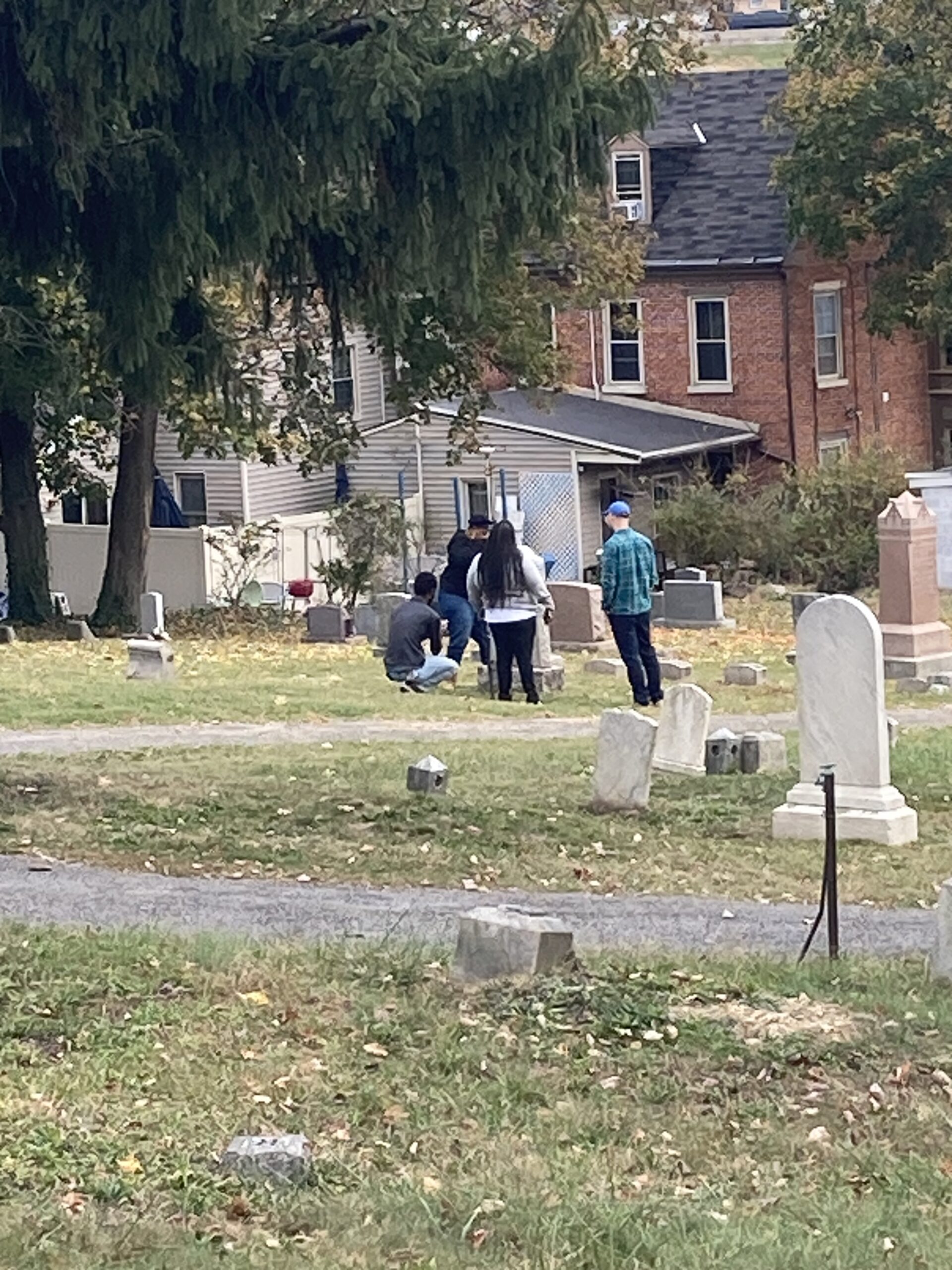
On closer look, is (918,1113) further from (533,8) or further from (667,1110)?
(533,8)

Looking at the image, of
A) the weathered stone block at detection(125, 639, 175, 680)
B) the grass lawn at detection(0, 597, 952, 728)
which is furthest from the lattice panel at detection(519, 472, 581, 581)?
the weathered stone block at detection(125, 639, 175, 680)

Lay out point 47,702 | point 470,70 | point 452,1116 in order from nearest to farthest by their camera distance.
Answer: point 452,1116 < point 470,70 < point 47,702

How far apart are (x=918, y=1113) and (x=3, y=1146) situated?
262cm

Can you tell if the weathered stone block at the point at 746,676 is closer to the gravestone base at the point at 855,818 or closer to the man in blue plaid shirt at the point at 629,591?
the man in blue plaid shirt at the point at 629,591

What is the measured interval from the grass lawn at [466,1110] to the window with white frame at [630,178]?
4070 centimetres

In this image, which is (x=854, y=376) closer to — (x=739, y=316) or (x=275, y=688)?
(x=739, y=316)

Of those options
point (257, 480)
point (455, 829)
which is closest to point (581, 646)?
point (455, 829)

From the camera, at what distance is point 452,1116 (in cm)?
650

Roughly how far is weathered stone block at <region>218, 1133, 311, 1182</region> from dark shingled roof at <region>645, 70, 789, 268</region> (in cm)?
4107

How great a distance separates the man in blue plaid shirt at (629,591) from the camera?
63.8ft

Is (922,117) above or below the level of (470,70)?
above

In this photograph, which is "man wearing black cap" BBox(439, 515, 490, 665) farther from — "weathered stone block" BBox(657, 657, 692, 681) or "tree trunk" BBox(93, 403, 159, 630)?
"tree trunk" BBox(93, 403, 159, 630)

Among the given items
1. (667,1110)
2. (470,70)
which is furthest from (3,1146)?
(470,70)

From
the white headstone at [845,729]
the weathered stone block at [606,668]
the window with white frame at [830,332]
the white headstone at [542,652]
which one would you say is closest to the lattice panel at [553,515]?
the window with white frame at [830,332]
